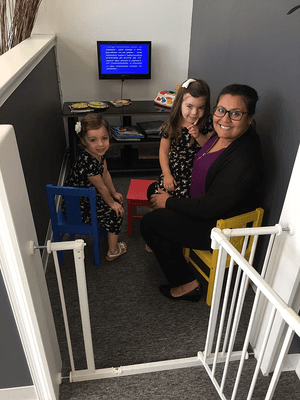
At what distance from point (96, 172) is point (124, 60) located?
1.71m

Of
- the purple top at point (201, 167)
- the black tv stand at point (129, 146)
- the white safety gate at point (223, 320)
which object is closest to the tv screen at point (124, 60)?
the black tv stand at point (129, 146)

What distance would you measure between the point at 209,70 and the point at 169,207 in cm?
150

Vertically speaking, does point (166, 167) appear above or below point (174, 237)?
above

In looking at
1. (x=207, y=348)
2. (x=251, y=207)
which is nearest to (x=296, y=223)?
(x=251, y=207)

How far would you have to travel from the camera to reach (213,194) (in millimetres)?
1640

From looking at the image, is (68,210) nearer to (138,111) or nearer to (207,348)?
(207,348)

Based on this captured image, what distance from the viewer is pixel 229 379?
151 centimetres

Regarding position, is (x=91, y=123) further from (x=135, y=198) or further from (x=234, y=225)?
(x=234, y=225)

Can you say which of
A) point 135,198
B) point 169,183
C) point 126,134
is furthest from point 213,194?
point 126,134

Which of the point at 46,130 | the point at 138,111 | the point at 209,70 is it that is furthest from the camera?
the point at 138,111

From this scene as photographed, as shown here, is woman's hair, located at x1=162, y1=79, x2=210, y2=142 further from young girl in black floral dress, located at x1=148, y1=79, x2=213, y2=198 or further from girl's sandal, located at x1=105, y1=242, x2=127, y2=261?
girl's sandal, located at x1=105, y1=242, x2=127, y2=261

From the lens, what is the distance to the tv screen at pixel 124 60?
3207 millimetres

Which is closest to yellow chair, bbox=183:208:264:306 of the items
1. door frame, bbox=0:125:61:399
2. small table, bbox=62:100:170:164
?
door frame, bbox=0:125:61:399

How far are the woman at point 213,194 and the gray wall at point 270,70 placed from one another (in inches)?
5.1
